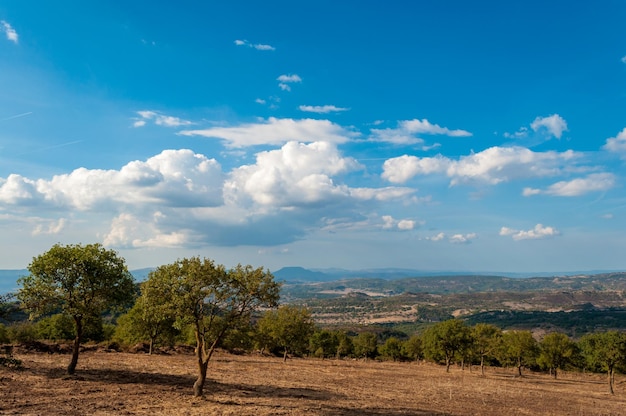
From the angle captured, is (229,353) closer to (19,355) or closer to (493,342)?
(19,355)

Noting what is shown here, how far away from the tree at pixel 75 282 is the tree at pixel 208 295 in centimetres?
807

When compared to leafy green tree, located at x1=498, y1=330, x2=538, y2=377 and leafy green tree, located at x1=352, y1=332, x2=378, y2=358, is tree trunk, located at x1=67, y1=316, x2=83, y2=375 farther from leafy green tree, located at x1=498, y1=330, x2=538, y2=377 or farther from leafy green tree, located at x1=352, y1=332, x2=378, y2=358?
leafy green tree, located at x1=352, y1=332, x2=378, y2=358

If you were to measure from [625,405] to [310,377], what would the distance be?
43.3 metres

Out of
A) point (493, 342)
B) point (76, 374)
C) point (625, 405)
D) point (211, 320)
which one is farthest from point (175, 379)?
point (493, 342)

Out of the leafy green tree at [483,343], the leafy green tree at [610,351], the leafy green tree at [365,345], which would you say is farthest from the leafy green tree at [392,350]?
the leafy green tree at [610,351]

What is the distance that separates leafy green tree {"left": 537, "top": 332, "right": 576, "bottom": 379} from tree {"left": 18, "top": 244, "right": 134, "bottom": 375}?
11649 centimetres

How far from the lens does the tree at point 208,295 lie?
32.3m

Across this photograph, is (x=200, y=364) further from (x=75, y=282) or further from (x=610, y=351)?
(x=610, y=351)

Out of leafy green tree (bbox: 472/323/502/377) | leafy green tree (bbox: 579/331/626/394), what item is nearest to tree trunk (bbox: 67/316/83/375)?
leafy green tree (bbox: 579/331/626/394)

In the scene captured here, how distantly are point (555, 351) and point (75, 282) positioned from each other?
120435 mm

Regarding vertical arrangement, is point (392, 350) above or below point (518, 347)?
below

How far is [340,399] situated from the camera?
131ft

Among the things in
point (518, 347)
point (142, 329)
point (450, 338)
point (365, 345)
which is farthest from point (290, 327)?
point (365, 345)

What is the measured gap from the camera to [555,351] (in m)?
110
